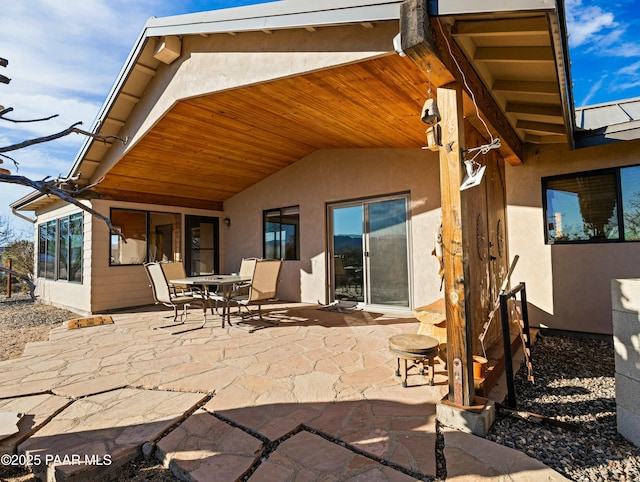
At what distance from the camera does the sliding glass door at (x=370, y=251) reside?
20.7 feet

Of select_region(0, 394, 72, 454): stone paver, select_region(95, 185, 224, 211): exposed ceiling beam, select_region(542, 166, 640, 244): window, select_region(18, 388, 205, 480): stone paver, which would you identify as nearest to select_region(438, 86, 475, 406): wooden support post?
select_region(18, 388, 205, 480): stone paver

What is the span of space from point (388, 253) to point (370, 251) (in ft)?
1.26

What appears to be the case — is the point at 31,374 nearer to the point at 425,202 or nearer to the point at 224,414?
the point at 224,414

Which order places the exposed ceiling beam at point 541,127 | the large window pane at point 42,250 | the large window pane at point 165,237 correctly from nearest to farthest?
the exposed ceiling beam at point 541,127, the large window pane at point 165,237, the large window pane at point 42,250

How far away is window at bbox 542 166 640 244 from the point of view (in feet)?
14.3

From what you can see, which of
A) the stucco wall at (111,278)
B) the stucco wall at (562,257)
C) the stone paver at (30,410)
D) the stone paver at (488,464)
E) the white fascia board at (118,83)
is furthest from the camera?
the stucco wall at (111,278)

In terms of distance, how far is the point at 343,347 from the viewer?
4.22 metres

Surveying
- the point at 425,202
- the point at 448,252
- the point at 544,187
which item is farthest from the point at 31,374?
the point at 544,187

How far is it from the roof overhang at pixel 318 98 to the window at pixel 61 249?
1651 mm

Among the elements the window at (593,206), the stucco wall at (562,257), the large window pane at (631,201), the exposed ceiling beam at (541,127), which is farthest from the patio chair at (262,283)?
the large window pane at (631,201)

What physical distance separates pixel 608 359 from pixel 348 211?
4612 mm

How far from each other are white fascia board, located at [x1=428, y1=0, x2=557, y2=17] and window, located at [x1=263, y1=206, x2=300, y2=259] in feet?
19.4

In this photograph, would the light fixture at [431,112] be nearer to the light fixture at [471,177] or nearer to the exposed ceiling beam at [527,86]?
the light fixture at [471,177]

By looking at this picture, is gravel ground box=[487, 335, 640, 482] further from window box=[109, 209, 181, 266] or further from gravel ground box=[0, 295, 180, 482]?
window box=[109, 209, 181, 266]
